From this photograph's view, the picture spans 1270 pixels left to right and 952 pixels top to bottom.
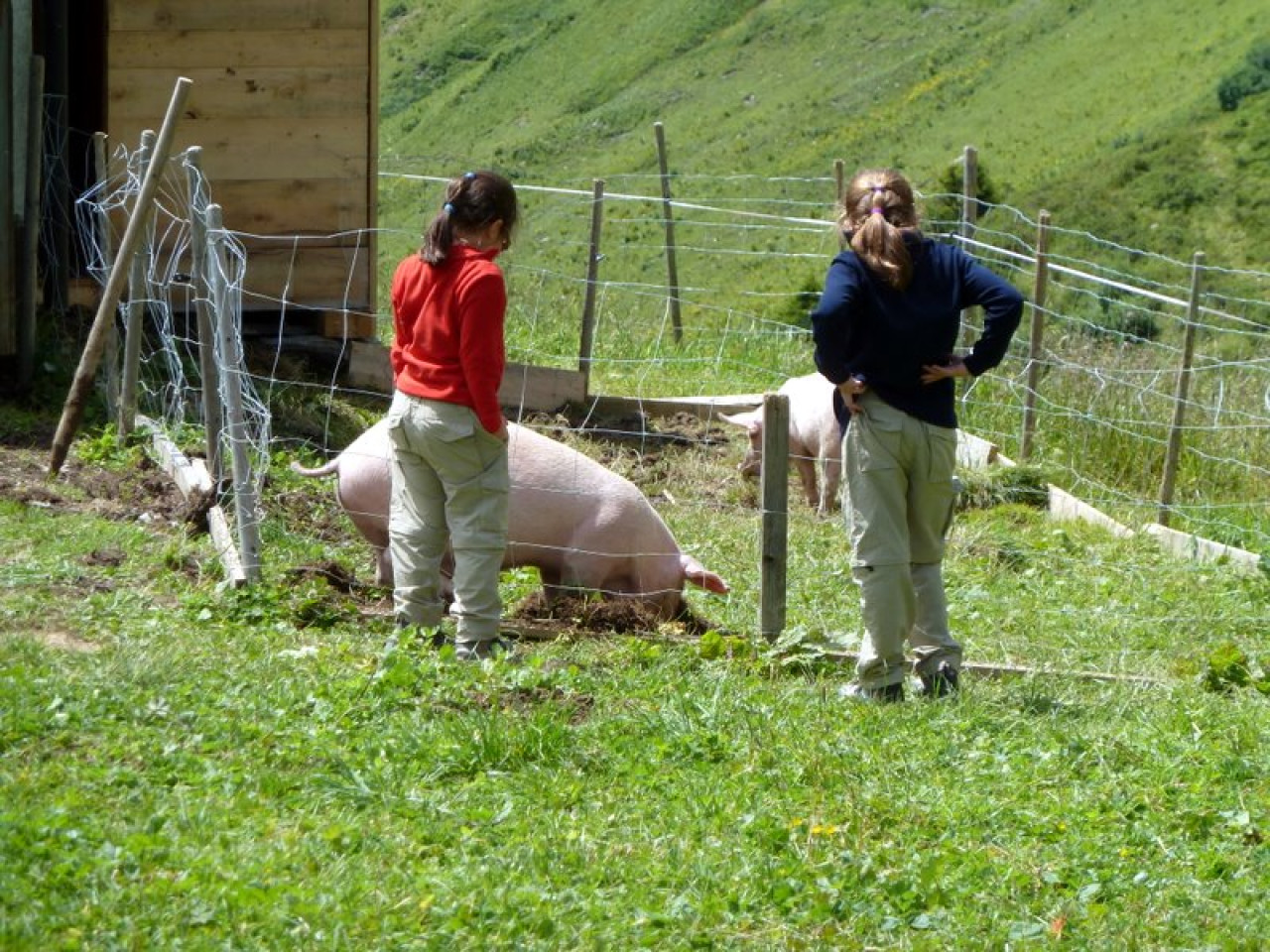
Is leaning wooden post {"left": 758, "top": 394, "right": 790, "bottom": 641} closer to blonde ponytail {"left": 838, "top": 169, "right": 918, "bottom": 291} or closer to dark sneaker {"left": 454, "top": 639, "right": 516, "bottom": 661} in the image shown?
blonde ponytail {"left": 838, "top": 169, "right": 918, "bottom": 291}

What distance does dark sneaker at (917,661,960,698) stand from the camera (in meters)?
5.36

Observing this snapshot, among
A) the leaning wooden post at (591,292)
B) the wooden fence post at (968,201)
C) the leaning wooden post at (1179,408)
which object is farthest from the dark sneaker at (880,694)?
the wooden fence post at (968,201)

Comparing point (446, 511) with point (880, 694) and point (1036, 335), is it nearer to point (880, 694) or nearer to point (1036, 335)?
point (880, 694)

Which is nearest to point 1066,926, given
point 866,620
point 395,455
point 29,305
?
point 866,620

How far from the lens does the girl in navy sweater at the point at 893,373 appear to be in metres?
5.05

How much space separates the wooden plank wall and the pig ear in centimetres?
447

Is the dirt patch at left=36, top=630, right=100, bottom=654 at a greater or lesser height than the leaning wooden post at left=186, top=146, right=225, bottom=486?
lesser

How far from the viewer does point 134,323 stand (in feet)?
25.8

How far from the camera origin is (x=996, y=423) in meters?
10.1

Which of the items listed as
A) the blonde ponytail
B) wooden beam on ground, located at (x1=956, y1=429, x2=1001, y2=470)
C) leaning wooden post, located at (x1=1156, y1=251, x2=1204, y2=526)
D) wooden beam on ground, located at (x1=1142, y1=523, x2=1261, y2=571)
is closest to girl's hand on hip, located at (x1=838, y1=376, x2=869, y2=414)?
the blonde ponytail

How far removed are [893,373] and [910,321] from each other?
16 centimetres

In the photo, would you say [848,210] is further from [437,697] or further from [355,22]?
[355,22]

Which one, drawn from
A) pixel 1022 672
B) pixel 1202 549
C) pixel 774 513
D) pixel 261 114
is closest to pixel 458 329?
pixel 774 513

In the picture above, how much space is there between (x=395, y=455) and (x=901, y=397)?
1.61m
